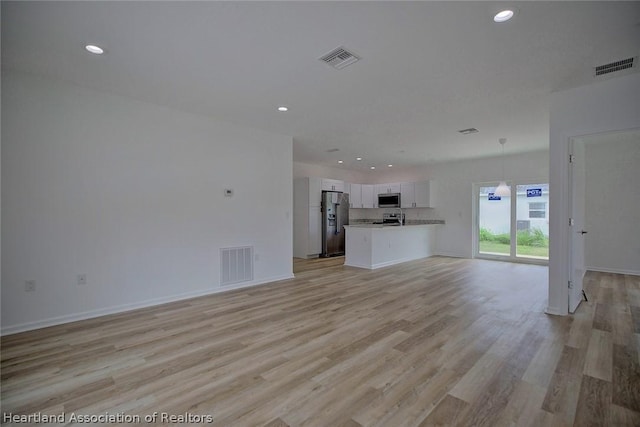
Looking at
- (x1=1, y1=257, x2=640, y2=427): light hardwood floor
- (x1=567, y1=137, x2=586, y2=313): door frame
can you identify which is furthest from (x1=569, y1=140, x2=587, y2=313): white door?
(x1=1, y1=257, x2=640, y2=427): light hardwood floor

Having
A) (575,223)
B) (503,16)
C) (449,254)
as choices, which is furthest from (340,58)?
(449,254)

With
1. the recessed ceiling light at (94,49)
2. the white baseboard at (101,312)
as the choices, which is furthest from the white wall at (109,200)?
the recessed ceiling light at (94,49)

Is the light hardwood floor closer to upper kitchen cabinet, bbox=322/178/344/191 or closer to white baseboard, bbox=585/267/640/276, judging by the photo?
white baseboard, bbox=585/267/640/276

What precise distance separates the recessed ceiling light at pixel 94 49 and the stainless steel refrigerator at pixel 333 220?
613cm

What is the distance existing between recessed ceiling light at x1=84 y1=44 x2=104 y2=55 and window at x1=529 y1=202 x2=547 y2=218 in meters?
8.41

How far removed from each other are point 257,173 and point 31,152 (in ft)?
9.19

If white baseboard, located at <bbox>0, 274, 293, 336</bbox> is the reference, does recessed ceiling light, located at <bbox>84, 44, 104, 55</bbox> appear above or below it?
above

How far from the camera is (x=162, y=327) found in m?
3.09

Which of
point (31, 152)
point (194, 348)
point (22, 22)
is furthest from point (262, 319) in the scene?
point (22, 22)

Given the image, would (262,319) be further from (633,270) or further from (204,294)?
(633,270)

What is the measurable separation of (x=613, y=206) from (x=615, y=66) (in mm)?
4498

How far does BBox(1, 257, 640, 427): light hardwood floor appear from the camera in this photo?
1.79 meters

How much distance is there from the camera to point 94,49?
258 centimetres

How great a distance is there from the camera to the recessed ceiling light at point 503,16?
2079 mm
